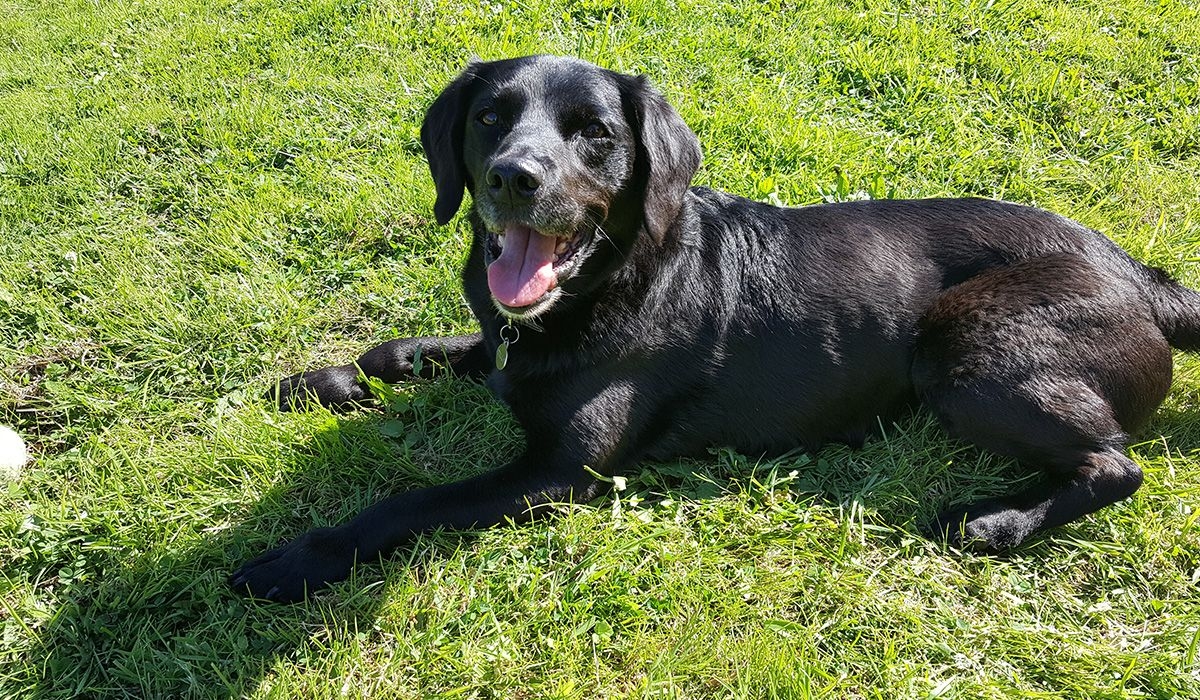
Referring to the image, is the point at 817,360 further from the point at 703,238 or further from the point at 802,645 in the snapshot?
the point at 802,645

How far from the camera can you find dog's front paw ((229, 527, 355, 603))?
8.08ft

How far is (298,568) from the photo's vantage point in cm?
248

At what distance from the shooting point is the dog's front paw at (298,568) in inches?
97.0

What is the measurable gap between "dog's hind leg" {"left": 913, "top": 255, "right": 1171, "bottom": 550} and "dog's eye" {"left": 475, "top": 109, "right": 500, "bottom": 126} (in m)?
1.67

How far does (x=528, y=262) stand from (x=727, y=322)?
747mm

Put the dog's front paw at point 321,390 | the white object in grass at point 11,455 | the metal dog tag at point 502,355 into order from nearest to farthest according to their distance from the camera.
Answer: the metal dog tag at point 502,355 → the white object in grass at point 11,455 → the dog's front paw at point 321,390

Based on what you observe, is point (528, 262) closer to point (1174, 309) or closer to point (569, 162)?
point (569, 162)

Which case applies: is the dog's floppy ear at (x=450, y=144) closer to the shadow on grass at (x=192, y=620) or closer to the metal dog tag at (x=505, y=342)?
the metal dog tag at (x=505, y=342)

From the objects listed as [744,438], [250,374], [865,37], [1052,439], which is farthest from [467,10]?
[1052,439]

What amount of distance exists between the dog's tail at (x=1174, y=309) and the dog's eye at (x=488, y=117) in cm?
234

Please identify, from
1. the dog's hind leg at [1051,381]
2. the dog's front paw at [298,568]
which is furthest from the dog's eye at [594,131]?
the dog's front paw at [298,568]

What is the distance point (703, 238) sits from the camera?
286cm

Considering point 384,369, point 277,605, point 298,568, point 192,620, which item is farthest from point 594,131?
point 192,620

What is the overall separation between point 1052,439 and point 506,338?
187cm
